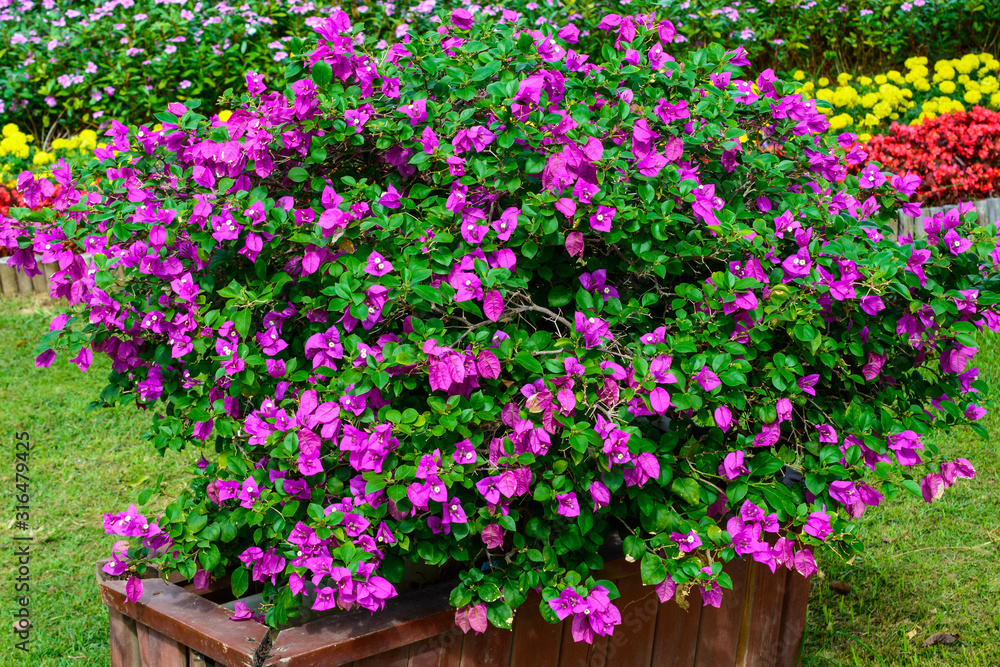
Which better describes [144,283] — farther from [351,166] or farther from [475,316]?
[475,316]

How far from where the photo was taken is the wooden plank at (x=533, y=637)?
201 centimetres

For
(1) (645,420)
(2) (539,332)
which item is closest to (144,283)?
(2) (539,332)

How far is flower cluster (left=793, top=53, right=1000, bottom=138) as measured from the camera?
646cm

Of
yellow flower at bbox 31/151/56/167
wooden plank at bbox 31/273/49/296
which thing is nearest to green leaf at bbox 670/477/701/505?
wooden plank at bbox 31/273/49/296

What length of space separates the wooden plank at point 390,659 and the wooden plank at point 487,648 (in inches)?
4.9

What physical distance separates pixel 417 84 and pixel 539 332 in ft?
2.12

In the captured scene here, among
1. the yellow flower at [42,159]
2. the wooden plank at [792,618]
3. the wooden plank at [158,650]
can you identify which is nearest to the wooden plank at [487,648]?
the wooden plank at [158,650]

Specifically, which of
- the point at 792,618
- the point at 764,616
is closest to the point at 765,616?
the point at 764,616

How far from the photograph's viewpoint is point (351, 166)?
2164 millimetres

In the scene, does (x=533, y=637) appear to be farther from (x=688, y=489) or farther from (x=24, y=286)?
(x=24, y=286)

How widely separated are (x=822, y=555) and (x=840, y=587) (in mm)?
266

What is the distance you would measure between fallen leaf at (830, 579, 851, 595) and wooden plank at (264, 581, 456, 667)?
185 centimetres

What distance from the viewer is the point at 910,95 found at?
676cm

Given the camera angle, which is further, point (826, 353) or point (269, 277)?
point (269, 277)
